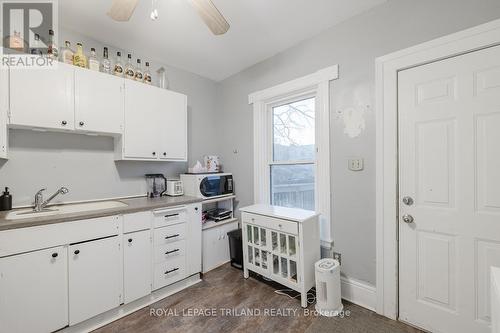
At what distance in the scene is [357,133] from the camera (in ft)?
6.35

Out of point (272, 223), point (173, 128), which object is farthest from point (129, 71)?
point (272, 223)

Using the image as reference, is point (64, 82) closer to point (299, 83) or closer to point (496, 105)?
point (299, 83)

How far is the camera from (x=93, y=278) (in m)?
1.68

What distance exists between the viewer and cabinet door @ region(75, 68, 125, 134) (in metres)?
1.88

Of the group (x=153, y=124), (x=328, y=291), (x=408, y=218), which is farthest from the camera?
(x=153, y=124)

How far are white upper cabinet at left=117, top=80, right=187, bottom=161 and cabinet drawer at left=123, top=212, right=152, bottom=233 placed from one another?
2.10ft

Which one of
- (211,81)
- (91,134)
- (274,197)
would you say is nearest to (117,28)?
(91,134)

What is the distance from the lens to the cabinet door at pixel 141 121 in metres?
2.17

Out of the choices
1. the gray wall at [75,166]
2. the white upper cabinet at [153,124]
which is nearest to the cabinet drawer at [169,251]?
the gray wall at [75,166]

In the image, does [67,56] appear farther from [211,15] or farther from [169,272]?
[169,272]

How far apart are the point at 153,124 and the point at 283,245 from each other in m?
1.89

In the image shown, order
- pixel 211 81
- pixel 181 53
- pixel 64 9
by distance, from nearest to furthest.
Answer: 1. pixel 64 9
2. pixel 181 53
3. pixel 211 81

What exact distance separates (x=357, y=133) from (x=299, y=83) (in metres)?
0.84

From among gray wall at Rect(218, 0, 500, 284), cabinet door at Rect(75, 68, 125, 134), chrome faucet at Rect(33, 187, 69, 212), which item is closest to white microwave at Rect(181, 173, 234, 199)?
cabinet door at Rect(75, 68, 125, 134)
